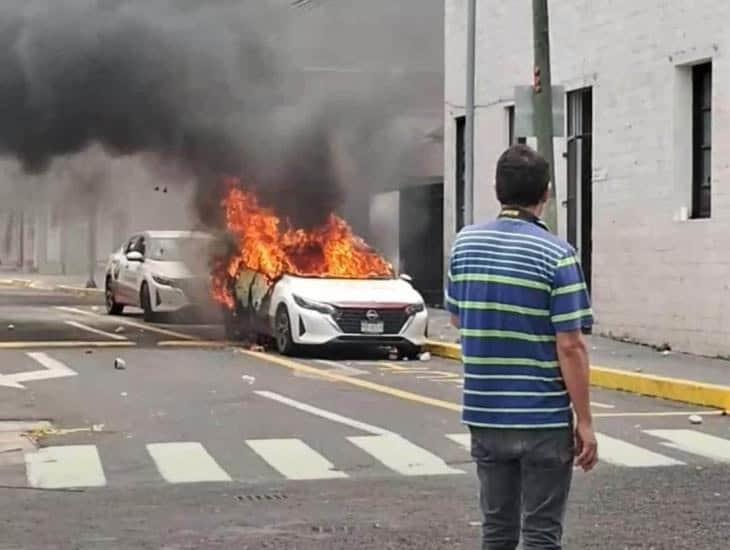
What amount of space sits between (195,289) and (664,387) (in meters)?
8.93

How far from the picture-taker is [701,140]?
52.7 feet

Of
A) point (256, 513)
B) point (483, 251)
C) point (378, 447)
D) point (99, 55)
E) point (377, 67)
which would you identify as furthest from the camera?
point (377, 67)

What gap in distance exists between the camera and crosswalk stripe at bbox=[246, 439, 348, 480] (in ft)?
27.0

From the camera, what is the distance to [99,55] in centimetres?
1869

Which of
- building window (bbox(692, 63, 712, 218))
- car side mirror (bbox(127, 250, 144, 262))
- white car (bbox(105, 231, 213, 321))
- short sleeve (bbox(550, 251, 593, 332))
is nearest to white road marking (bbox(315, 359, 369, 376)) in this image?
white car (bbox(105, 231, 213, 321))

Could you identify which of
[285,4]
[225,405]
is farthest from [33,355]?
[285,4]

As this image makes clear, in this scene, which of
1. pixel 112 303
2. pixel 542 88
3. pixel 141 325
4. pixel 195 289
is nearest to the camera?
pixel 542 88

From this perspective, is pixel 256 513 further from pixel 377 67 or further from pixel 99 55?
pixel 377 67

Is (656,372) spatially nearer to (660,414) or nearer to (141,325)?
(660,414)

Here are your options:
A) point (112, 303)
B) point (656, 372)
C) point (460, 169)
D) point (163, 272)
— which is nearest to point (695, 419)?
point (656, 372)

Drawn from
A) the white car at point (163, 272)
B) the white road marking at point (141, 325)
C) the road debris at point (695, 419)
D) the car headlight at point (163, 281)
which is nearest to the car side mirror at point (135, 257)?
the white car at point (163, 272)

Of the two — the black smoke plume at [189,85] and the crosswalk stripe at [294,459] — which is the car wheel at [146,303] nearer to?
the black smoke plume at [189,85]

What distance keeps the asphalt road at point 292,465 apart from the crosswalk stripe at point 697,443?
0.02 m

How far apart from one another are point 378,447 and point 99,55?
11.0m
